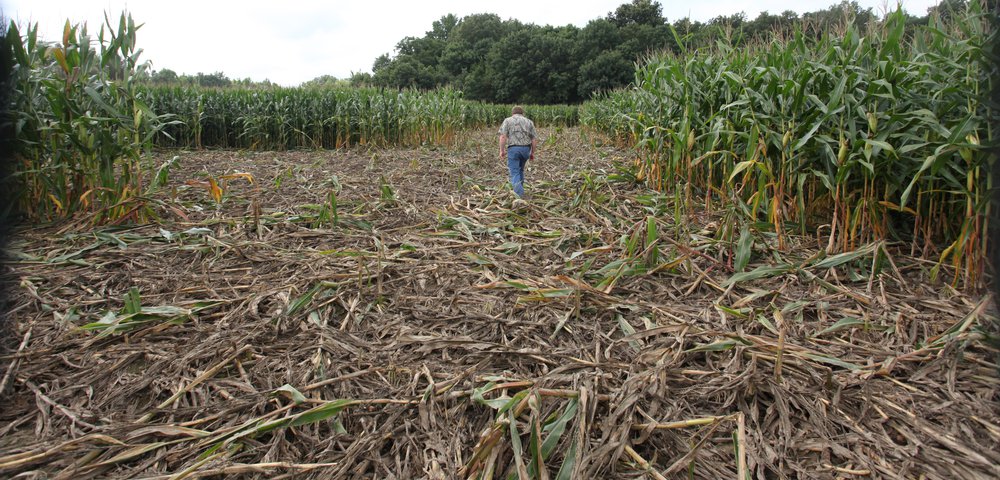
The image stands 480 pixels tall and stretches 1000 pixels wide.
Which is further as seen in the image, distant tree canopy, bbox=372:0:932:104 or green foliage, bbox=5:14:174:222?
distant tree canopy, bbox=372:0:932:104

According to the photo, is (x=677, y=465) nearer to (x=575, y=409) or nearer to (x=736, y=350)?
(x=575, y=409)

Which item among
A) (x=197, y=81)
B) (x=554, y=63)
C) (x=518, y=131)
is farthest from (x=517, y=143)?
(x=554, y=63)

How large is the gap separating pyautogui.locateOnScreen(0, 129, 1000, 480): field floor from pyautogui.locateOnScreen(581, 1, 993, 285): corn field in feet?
0.99

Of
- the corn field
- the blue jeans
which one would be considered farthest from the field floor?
the blue jeans

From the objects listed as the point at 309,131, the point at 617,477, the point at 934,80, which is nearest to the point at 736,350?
the point at 617,477

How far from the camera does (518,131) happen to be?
6.31 m

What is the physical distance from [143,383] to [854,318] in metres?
3.36

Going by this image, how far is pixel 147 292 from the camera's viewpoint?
2.80 metres

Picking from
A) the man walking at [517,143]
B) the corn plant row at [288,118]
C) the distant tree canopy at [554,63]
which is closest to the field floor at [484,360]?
the man walking at [517,143]

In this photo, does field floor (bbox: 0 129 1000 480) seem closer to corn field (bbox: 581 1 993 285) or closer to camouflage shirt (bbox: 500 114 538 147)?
corn field (bbox: 581 1 993 285)

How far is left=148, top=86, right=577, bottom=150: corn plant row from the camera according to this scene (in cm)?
1018

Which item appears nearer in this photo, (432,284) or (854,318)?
(854,318)

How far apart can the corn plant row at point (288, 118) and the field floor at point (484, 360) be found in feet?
23.6

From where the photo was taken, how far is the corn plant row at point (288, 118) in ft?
33.4
